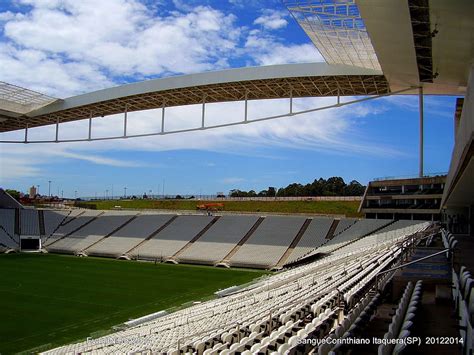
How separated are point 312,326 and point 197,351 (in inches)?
87.4

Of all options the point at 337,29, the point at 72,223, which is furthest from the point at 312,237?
the point at 72,223

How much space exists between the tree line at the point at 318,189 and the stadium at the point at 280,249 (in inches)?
688

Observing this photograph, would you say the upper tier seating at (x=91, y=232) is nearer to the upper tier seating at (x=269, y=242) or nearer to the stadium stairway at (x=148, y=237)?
the stadium stairway at (x=148, y=237)

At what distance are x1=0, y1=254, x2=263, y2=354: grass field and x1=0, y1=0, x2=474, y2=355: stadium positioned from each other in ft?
0.42

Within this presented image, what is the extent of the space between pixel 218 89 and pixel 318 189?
39892 millimetres

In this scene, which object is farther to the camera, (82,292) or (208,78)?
(208,78)

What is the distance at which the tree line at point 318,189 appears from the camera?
69062 millimetres

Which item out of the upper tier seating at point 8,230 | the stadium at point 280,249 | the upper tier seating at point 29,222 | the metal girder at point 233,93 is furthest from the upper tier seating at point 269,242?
the upper tier seating at point 29,222

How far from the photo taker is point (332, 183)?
72750mm

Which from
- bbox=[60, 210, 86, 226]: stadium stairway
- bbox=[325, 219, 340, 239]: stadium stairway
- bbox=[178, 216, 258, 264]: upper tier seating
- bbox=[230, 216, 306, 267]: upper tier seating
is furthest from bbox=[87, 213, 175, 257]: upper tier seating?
bbox=[325, 219, 340, 239]: stadium stairway

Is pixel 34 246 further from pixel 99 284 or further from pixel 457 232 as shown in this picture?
pixel 457 232

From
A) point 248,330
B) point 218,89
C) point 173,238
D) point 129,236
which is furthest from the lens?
point 129,236

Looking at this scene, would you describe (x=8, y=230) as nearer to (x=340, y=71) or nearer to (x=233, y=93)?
(x=233, y=93)

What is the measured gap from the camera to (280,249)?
34.6m
